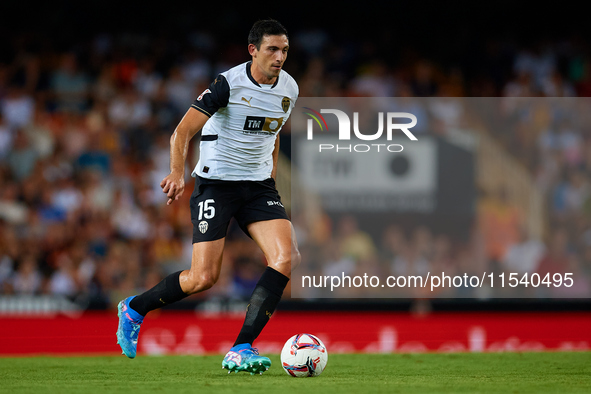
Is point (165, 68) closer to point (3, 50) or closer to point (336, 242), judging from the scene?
point (3, 50)

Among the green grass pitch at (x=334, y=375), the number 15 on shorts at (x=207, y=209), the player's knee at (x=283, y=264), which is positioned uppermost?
the number 15 on shorts at (x=207, y=209)

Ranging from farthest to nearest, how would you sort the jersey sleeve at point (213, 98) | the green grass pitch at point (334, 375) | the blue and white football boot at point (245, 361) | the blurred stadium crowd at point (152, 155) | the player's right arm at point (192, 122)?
the blurred stadium crowd at point (152, 155) → the jersey sleeve at point (213, 98) → the player's right arm at point (192, 122) → the blue and white football boot at point (245, 361) → the green grass pitch at point (334, 375)

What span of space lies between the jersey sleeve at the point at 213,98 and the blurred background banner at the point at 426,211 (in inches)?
215

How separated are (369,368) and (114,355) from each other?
2.68m

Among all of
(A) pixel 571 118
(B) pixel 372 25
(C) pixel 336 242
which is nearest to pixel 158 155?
(C) pixel 336 242

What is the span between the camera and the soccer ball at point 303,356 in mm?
4863

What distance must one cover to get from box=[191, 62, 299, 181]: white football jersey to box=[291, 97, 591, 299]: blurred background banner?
5.18 m

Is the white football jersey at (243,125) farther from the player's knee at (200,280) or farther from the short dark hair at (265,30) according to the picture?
the player's knee at (200,280)

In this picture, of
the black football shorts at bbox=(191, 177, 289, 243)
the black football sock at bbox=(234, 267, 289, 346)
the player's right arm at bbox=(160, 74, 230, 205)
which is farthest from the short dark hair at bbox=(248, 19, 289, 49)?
the black football sock at bbox=(234, 267, 289, 346)

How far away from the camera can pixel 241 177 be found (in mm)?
5320

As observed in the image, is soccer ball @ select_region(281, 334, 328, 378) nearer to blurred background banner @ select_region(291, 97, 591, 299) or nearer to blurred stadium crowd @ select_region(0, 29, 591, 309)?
blurred stadium crowd @ select_region(0, 29, 591, 309)

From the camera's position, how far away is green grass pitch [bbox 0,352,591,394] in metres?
4.31

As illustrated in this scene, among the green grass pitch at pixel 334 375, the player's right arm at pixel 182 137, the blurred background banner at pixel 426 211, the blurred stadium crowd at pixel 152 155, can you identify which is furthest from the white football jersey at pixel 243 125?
the blurred background banner at pixel 426 211

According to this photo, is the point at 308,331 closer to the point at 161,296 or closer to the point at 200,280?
the point at 161,296
